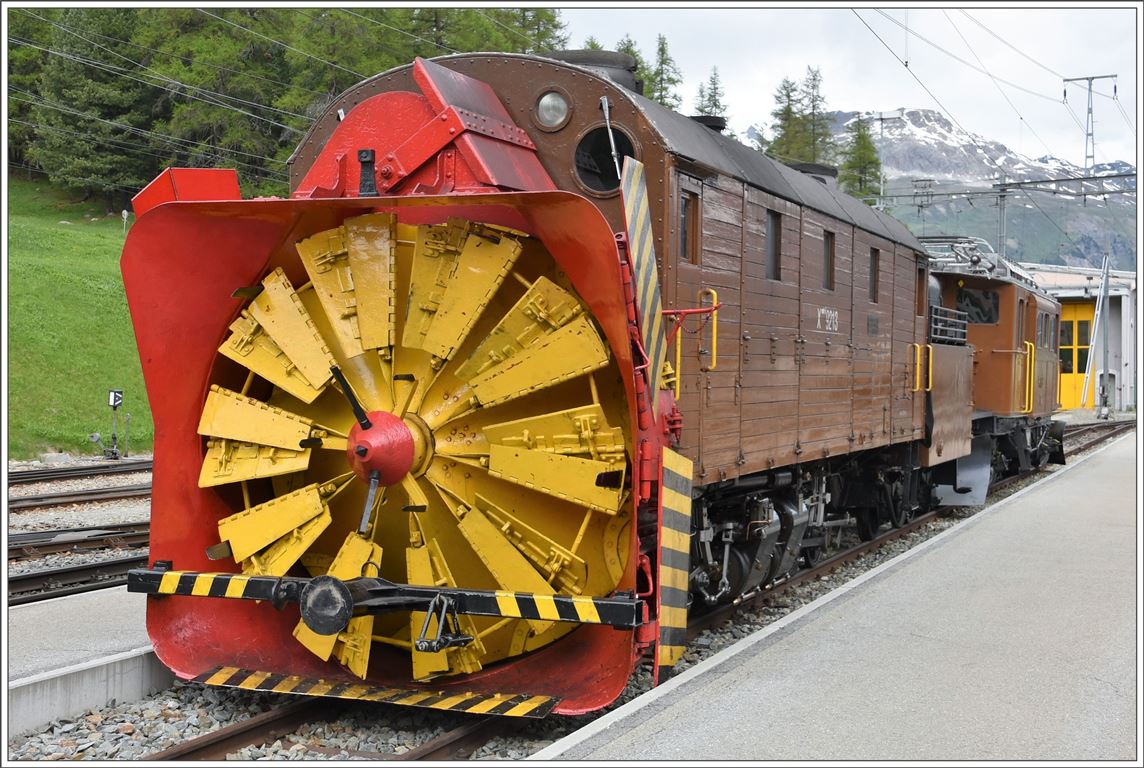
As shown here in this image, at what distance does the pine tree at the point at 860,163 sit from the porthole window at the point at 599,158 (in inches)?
2595

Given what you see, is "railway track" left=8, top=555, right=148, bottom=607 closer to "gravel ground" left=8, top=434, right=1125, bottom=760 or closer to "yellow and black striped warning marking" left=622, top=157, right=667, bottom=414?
"gravel ground" left=8, top=434, right=1125, bottom=760

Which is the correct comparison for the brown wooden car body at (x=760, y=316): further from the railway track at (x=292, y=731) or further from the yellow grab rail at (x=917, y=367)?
the railway track at (x=292, y=731)

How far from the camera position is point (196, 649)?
631cm

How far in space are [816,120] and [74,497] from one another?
70.2m

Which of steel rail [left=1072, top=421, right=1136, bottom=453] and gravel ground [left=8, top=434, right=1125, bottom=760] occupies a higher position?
steel rail [left=1072, top=421, right=1136, bottom=453]

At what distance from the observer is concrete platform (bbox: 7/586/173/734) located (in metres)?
5.74

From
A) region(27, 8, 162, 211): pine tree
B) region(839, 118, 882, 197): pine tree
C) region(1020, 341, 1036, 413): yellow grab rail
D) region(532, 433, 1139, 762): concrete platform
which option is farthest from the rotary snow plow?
region(839, 118, 882, 197): pine tree

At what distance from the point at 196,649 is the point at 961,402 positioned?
1124cm

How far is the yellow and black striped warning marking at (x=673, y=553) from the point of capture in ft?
18.7

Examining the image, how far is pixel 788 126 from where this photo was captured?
76.0m

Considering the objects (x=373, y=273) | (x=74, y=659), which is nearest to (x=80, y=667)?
(x=74, y=659)

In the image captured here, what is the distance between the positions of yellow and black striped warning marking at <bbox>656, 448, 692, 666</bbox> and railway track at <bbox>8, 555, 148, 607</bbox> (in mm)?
4929

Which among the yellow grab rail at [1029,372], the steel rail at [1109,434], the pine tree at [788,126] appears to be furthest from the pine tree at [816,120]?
the yellow grab rail at [1029,372]

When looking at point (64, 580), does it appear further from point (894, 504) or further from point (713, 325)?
point (894, 504)
